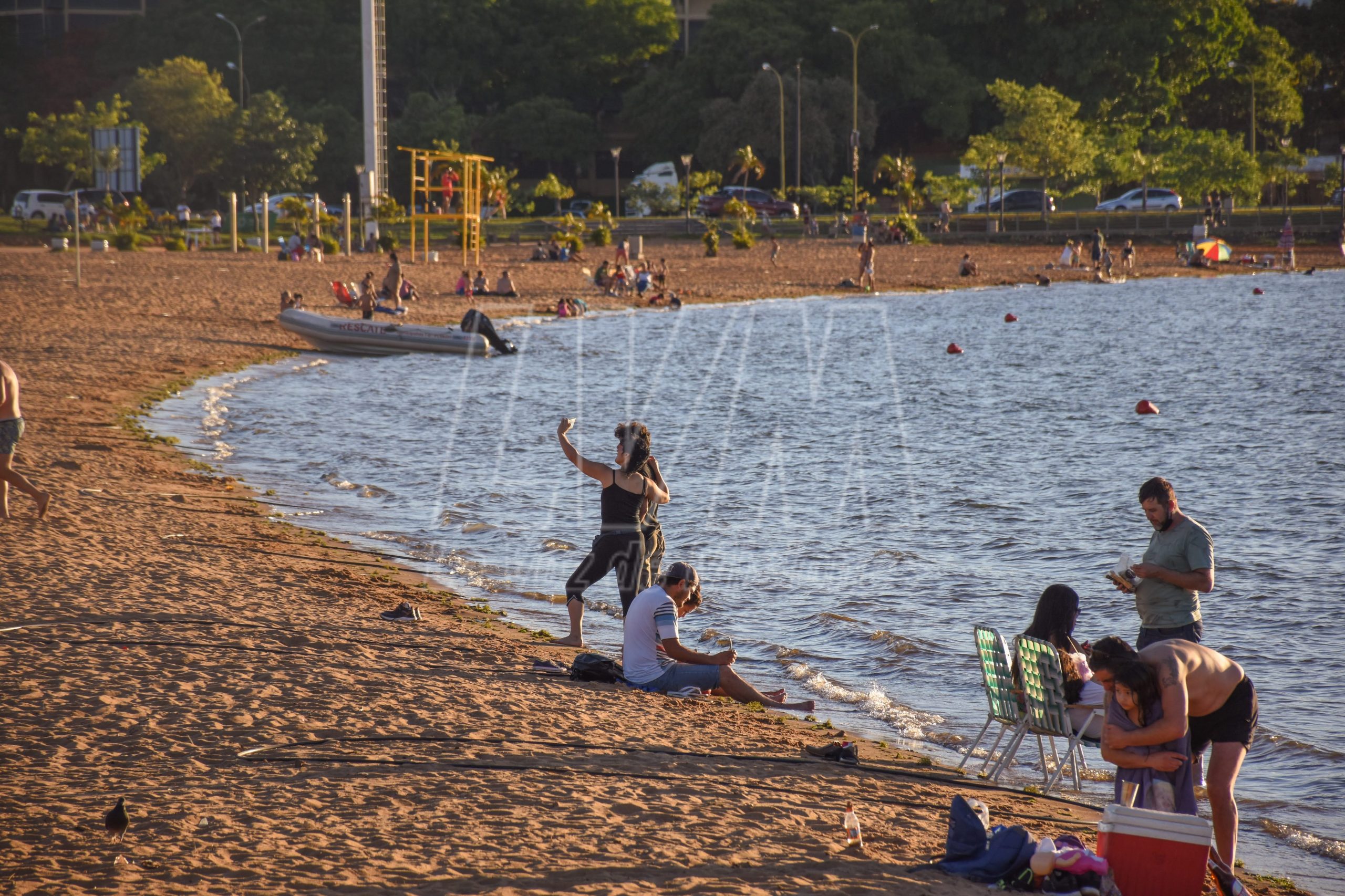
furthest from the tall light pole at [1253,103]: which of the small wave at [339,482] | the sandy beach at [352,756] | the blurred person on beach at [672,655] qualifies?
the blurred person on beach at [672,655]

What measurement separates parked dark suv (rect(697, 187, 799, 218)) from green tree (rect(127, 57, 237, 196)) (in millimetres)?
20001

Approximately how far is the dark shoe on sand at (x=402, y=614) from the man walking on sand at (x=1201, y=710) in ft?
16.9

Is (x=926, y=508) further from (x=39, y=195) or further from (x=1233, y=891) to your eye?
(x=39, y=195)

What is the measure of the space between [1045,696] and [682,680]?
2.23m

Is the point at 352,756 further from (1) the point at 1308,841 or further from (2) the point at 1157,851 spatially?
(1) the point at 1308,841

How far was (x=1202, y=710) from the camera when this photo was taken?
5652 millimetres

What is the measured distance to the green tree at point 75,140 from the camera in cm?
5278

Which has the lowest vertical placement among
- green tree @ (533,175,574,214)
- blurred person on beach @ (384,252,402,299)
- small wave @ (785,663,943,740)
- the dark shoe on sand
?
small wave @ (785,663,943,740)

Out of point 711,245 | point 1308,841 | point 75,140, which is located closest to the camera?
point 1308,841

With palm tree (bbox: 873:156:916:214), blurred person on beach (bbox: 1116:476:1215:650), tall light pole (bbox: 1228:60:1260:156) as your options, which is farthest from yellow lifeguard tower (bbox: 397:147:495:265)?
tall light pole (bbox: 1228:60:1260:156)

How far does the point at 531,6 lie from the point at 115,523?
6439cm

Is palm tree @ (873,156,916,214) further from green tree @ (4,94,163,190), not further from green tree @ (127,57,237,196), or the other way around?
green tree @ (4,94,163,190)

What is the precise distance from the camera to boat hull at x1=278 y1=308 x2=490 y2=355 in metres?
27.0

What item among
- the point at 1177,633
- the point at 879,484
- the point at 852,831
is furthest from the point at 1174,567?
the point at 879,484
